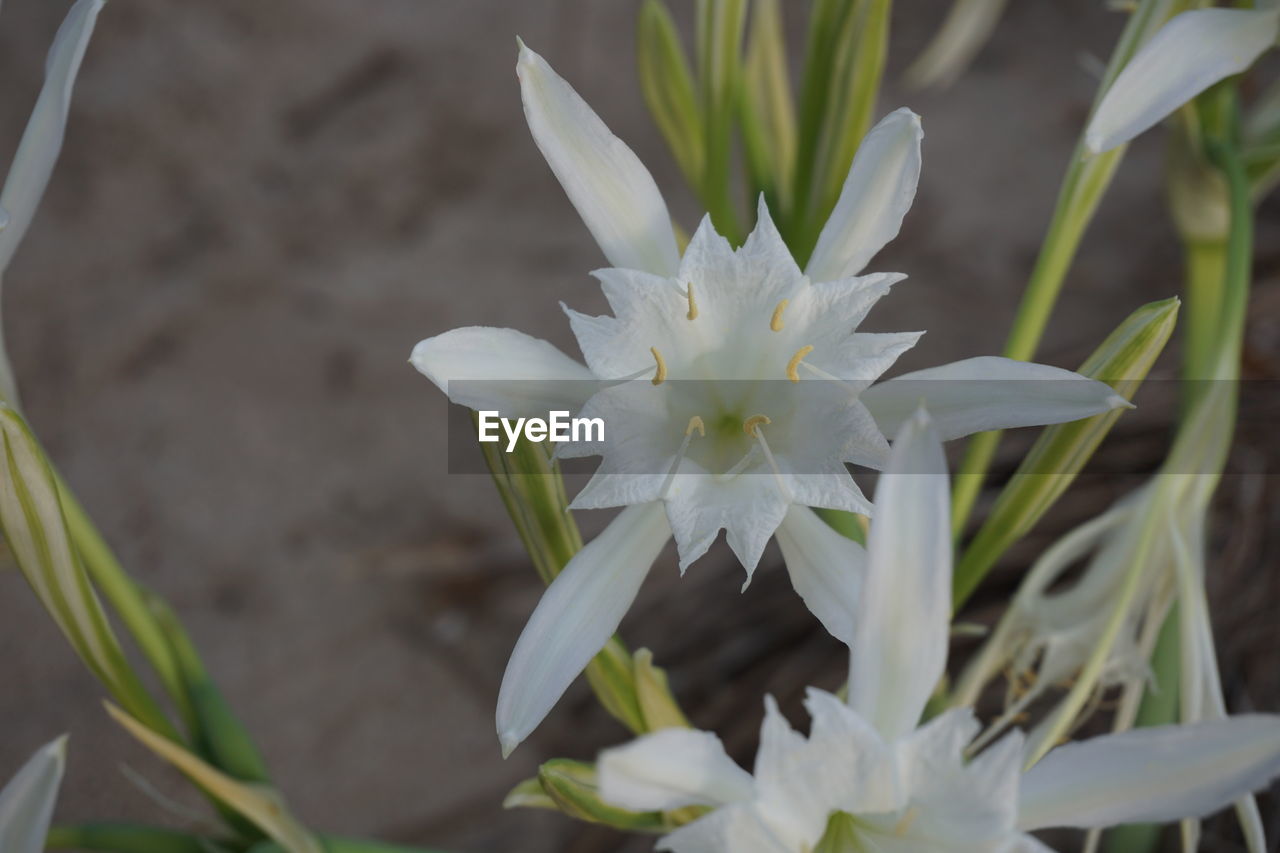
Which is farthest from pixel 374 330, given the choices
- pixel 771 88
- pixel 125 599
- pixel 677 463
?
pixel 677 463

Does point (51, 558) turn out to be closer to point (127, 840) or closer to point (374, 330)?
point (127, 840)

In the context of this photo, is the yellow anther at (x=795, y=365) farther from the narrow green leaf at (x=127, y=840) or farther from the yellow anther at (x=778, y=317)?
the narrow green leaf at (x=127, y=840)

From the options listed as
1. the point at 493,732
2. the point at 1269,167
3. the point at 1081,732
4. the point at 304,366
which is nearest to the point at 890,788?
the point at 1269,167

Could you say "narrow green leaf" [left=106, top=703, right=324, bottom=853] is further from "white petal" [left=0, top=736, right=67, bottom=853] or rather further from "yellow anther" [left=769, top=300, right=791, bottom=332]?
"yellow anther" [left=769, top=300, right=791, bottom=332]

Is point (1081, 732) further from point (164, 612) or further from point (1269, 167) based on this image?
point (164, 612)

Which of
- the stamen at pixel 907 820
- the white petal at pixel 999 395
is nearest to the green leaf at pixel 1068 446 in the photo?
the white petal at pixel 999 395

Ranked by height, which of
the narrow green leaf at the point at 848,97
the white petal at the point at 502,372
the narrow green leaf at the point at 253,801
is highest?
the narrow green leaf at the point at 848,97
